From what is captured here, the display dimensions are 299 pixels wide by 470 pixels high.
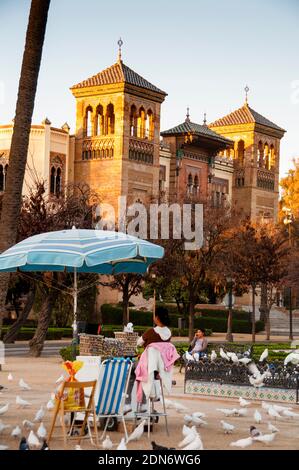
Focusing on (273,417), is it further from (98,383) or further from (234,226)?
(234,226)

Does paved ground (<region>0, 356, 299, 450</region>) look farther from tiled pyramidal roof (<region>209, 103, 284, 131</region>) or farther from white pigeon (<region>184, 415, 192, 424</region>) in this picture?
tiled pyramidal roof (<region>209, 103, 284, 131</region>)

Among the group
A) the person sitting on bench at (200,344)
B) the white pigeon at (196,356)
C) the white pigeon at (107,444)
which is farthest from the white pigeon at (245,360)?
the white pigeon at (107,444)

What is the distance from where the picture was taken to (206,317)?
4950 cm

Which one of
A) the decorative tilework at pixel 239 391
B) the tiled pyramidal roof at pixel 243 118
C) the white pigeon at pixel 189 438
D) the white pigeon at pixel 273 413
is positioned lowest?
the decorative tilework at pixel 239 391

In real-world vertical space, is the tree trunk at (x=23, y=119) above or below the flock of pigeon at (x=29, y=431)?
above

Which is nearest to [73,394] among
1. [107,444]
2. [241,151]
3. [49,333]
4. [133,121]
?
[107,444]

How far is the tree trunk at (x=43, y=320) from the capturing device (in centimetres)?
2421

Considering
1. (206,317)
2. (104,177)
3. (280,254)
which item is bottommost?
(206,317)

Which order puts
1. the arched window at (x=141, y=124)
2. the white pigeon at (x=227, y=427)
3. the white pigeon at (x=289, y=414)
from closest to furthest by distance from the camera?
the white pigeon at (x=227, y=427), the white pigeon at (x=289, y=414), the arched window at (x=141, y=124)

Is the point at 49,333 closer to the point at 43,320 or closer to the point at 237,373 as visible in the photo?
the point at 43,320

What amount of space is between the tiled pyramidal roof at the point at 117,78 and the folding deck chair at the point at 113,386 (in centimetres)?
4260

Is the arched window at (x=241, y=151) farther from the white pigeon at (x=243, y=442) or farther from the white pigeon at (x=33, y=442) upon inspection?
the white pigeon at (x=33, y=442)
